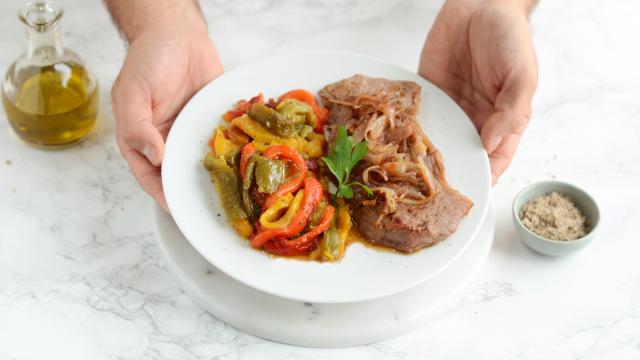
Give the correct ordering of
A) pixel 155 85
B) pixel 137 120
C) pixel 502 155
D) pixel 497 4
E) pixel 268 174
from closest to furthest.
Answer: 1. pixel 268 174
2. pixel 137 120
3. pixel 155 85
4. pixel 502 155
5. pixel 497 4

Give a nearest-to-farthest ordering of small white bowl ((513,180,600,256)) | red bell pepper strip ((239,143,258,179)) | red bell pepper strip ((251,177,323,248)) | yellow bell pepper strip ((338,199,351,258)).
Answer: red bell pepper strip ((251,177,323,248))
yellow bell pepper strip ((338,199,351,258))
red bell pepper strip ((239,143,258,179))
small white bowl ((513,180,600,256))

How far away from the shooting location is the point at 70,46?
6.08m

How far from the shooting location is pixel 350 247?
4.45 m

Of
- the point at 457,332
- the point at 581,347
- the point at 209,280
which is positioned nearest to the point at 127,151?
the point at 209,280

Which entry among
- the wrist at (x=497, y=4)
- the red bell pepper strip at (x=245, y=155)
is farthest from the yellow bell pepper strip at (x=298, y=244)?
the wrist at (x=497, y=4)

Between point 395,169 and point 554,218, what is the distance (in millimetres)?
1009

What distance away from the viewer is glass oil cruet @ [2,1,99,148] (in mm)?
5105

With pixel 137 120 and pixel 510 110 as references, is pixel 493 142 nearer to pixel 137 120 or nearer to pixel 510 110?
pixel 510 110

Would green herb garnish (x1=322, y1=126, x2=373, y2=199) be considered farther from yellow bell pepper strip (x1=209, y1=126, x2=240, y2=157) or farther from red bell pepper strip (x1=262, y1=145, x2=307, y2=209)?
yellow bell pepper strip (x1=209, y1=126, x2=240, y2=157)

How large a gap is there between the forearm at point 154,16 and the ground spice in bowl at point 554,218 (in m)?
2.42

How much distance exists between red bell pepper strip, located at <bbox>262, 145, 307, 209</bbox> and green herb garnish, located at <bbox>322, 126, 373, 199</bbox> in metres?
0.14

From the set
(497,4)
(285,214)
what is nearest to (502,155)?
(497,4)

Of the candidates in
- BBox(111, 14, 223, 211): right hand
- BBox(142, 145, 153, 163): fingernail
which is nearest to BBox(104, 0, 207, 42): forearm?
BBox(111, 14, 223, 211): right hand

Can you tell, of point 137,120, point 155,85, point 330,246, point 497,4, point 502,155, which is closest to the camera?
point 330,246
